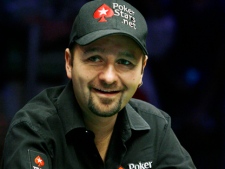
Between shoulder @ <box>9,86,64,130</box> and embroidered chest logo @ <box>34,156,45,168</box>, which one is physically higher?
shoulder @ <box>9,86,64,130</box>

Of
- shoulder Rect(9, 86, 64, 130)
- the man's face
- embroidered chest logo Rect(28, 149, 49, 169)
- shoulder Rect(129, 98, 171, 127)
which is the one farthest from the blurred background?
embroidered chest logo Rect(28, 149, 49, 169)

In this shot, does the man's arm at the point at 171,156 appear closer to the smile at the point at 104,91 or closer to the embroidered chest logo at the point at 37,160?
the smile at the point at 104,91

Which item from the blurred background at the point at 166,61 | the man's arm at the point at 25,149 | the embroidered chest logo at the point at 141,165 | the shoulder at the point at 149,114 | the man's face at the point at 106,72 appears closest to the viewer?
the man's arm at the point at 25,149

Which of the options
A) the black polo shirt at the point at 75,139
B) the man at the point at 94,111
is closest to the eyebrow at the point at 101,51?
the man at the point at 94,111

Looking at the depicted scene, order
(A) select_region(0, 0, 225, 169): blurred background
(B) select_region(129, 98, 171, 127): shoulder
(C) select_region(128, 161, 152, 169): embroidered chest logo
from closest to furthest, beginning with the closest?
(C) select_region(128, 161, 152, 169): embroidered chest logo, (B) select_region(129, 98, 171, 127): shoulder, (A) select_region(0, 0, 225, 169): blurred background

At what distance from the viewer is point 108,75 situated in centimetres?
279

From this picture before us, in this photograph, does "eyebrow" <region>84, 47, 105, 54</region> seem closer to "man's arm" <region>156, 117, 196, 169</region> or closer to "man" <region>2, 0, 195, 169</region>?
"man" <region>2, 0, 195, 169</region>

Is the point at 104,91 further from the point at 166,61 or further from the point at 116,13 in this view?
the point at 166,61

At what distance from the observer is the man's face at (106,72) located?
2.81 m

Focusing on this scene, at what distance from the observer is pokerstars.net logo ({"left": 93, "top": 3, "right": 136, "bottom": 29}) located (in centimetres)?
286

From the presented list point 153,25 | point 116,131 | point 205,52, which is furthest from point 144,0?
point 116,131

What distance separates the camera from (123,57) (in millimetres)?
2832

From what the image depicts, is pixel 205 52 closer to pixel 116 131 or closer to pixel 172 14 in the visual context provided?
pixel 172 14

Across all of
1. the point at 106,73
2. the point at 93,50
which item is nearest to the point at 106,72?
the point at 106,73
